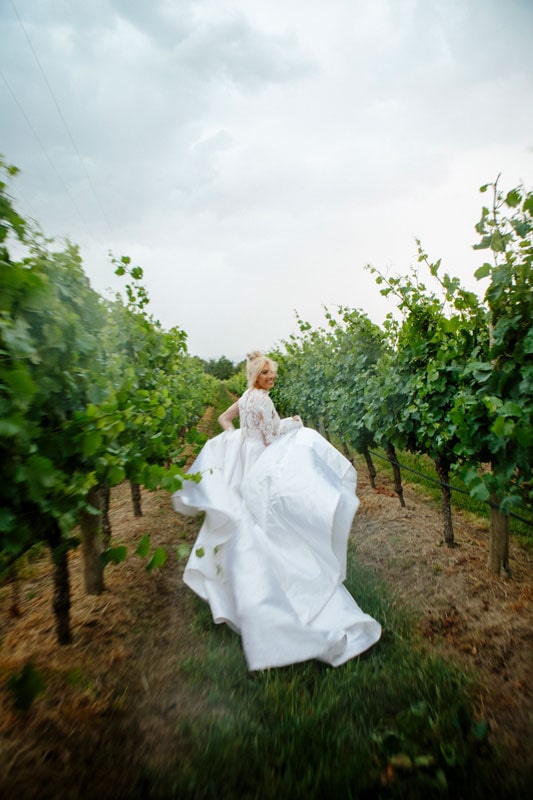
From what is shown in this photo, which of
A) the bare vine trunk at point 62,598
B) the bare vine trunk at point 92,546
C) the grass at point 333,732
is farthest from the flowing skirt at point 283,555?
the bare vine trunk at point 62,598

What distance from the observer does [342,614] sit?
→ 8.30ft

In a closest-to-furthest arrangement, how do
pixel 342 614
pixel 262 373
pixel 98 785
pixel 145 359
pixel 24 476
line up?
pixel 24 476 < pixel 98 785 < pixel 342 614 < pixel 262 373 < pixel 145 359

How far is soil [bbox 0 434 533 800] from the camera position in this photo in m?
1.72

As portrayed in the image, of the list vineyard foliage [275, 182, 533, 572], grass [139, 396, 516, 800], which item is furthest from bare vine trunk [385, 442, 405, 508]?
grass [139, 396, 516, 800]

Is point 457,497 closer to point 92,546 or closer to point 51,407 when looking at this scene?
point 92,546

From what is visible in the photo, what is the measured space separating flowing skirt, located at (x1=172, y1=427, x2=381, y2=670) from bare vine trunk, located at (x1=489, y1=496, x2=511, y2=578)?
1.28m

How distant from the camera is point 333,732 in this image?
1922mm

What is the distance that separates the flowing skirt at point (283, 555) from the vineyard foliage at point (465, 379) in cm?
111

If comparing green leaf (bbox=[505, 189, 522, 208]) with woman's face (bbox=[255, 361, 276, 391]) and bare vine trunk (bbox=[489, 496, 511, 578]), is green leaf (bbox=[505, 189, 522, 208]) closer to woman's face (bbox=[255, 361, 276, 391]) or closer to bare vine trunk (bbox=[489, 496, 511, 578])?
bare vine trunk (bbox=[489, 496, 511, 578])

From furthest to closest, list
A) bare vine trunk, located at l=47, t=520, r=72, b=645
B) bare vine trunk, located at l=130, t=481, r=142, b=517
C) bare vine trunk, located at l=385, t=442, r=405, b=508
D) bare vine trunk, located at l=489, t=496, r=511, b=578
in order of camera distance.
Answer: bare vine trunk, located at l=385, t=442, r=405, b=508 → bare vine trunk, located at l=130, t=481, r=142, b=517 → bare vine trunk, located at l=489, t=496, r=511, b=578 → bare vine trunk, located at l=47, t=520, r=72, b=645

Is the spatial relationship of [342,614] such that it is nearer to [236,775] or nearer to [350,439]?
[236,775]

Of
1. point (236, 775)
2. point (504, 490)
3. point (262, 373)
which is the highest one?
point (262, 373)

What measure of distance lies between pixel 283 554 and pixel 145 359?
10.1 ft

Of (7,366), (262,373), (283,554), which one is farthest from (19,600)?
(262,373)
